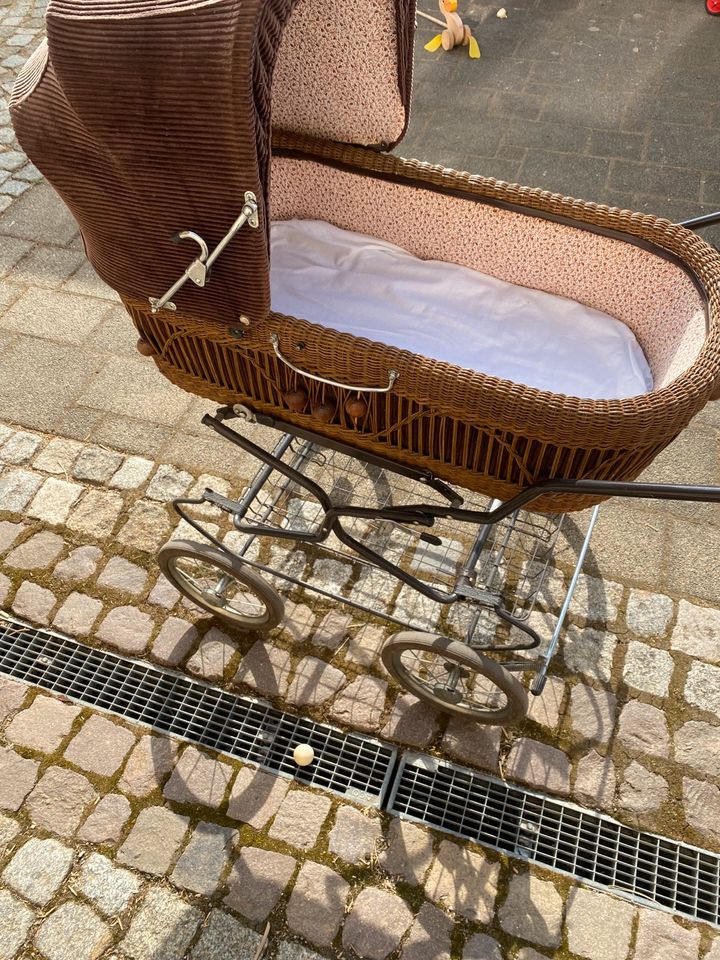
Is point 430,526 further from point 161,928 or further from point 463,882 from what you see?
point 161,928

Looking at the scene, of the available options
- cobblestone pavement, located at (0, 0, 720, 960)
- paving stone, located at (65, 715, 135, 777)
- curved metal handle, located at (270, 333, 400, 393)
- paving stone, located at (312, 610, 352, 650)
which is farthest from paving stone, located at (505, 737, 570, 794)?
curved metal handle, located at (270, 333, 400, 393)

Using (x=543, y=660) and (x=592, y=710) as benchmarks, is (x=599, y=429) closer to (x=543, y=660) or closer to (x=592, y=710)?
(x=543, y=660)

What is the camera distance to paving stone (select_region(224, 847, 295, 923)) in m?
2.35

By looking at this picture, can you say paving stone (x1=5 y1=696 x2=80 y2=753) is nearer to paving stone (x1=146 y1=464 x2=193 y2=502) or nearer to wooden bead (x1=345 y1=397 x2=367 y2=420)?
paving stone (x1=146 y1=464 x2=193 y2=502)

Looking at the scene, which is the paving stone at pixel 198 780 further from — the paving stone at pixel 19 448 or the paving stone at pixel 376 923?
the paving stone at pixel 19 448

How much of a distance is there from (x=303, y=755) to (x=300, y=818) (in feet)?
0.63

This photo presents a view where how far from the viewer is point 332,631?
2891mm

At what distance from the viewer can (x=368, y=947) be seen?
2283 millimetres

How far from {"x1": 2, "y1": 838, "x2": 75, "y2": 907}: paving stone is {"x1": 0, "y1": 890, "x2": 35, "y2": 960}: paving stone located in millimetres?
29

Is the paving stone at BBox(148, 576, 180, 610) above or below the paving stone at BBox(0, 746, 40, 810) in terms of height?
above

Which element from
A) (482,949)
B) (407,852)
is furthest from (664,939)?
(407,852)

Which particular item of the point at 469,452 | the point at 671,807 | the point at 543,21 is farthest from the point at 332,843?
the point at 543,21

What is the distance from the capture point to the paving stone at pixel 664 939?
7.47 feet

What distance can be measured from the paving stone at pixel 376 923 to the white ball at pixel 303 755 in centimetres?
43
